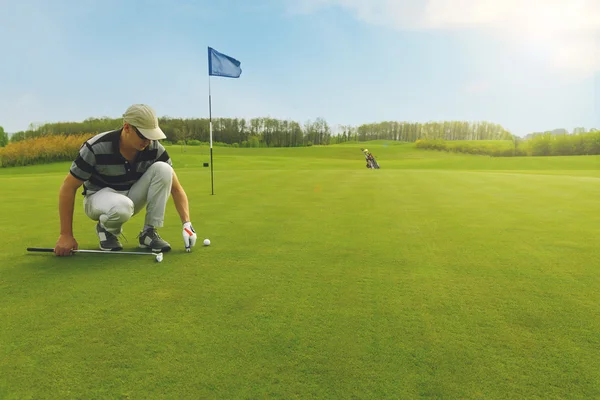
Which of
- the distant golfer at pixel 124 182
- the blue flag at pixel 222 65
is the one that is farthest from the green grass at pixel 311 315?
the blue flag at pixel 222 65

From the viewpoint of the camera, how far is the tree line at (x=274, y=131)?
9512 cm

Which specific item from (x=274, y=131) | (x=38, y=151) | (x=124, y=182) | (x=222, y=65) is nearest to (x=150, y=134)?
(x=124, y=182)

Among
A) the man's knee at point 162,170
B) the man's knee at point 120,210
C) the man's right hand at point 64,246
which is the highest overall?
the man's knee at point 162,170

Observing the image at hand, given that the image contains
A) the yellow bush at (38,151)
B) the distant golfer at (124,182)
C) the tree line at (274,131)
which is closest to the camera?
the distant golfer at (124,182)

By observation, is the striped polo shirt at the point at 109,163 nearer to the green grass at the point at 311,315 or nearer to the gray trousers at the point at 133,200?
the gray trousers at the point at 133,200

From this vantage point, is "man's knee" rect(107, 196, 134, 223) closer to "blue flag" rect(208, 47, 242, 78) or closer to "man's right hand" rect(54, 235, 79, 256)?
"man's right hand" rect(54, 235, 79, 256)

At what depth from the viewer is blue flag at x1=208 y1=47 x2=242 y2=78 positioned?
11.9 meters

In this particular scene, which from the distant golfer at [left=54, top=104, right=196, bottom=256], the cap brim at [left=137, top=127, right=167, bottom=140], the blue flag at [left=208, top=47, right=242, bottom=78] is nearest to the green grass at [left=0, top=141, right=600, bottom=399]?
the distant golfer at [left=54, top=104, right=196, bottom=256]

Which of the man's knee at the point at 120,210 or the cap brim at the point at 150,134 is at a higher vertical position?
the cap brim at the point at 150,134

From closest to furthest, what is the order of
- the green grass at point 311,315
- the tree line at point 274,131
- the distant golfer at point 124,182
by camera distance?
the green grass at point 311,315 < the distant golfer at point 124,182 < the tree line at point 274,131

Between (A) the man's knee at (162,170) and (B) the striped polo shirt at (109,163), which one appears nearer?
(B) the striped polo shirt at (109,163)

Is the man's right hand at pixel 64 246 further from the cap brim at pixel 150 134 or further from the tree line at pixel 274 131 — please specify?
the tree line at pixel 274 131

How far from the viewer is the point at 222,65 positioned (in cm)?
1209

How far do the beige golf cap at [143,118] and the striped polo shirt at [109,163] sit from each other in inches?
17.8
